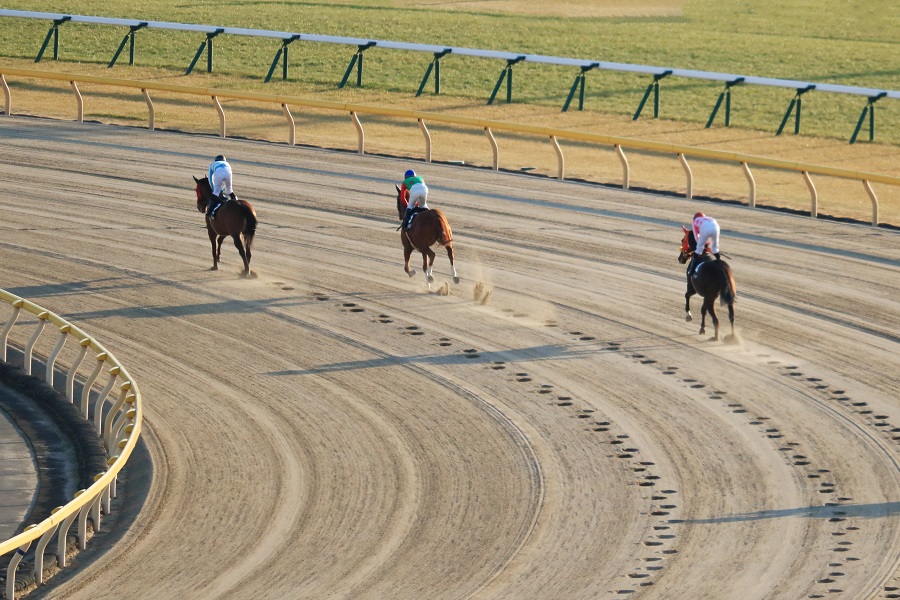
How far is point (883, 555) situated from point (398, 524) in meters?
3.62

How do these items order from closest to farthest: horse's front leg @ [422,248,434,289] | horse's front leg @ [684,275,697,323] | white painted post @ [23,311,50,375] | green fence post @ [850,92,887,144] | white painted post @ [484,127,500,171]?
1. white painted post @ [23,311,50,375]
2. horse's front leg @ [684,275,697,323]
3. horse's front leg @ [422,248,434,289]
4. white painted post @ [484,127,500,171]
5. green fence post @ [850,92,887,144]

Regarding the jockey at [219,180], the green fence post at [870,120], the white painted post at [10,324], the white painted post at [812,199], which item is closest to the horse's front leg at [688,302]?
the white painted post at [812,199]

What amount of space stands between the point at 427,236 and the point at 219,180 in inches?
107

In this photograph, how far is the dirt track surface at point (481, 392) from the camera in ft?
37.7

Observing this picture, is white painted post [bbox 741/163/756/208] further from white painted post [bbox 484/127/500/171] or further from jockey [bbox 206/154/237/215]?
jockey [bbox 206/154/237/215]

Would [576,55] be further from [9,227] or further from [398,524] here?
[398,524]

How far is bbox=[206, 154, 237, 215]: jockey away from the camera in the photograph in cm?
1936

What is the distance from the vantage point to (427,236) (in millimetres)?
18859

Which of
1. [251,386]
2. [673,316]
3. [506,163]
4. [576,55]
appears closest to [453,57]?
[576,55]

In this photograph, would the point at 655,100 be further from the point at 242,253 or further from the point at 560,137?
the point at 242,253

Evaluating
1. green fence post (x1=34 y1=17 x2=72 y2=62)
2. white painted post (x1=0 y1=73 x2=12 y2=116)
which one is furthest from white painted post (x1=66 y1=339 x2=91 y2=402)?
green fence post (x1=34 y1=17 x2=72 y2=62)

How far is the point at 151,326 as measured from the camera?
689 inches

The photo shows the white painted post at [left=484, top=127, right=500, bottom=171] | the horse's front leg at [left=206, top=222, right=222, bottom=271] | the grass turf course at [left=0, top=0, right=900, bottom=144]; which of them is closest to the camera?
the horse's front leg at [left=206, top=222, right=222, bottom=271]

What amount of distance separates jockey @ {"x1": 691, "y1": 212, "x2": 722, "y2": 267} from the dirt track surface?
38.7 inches
